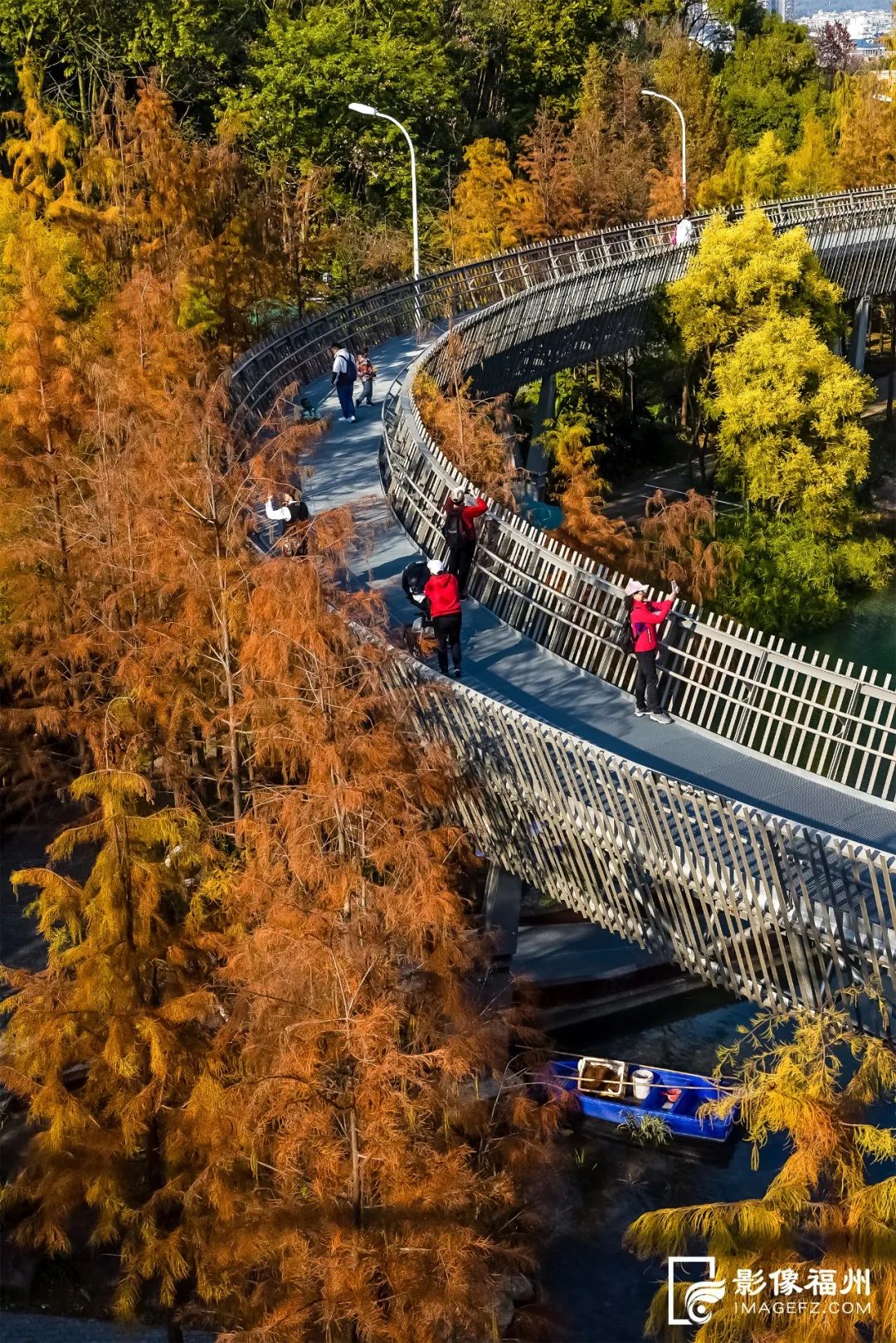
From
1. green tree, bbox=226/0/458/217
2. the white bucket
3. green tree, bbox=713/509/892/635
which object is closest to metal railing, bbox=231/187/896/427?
green tree, bbox=713/509/892/635

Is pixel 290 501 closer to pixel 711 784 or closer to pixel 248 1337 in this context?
pixel 711 784

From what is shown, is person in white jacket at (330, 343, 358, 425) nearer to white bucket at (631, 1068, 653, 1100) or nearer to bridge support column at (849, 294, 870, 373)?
white bucket at (631, 1068, 653, 1100)

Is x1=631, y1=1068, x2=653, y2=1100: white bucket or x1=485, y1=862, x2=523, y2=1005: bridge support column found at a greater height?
x1=485, y1=862, x2=523, y2=1005: bridge support column

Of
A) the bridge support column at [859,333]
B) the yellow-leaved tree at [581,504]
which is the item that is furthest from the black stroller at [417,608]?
the bridge support column at [859,333]

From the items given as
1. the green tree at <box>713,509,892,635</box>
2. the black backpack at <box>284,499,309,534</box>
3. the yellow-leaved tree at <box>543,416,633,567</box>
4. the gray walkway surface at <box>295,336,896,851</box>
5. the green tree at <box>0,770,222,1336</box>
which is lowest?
the green tree at <box>713,509,892,635</box>

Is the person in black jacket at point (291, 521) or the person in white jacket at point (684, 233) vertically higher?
the person in black jacket at point (291, 521)

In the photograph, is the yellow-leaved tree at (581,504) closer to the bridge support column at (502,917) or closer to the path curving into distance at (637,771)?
the path curving into distance at (637,771)
